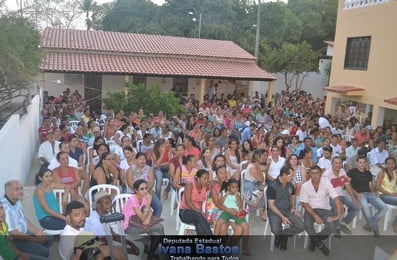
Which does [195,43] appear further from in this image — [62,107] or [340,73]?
[62,107]

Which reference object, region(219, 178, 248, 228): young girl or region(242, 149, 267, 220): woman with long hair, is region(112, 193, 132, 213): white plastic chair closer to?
region(219, 178, 248, 228): young girl

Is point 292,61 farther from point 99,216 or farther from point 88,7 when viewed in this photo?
point 88,7

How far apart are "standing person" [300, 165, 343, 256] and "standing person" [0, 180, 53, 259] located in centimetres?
324

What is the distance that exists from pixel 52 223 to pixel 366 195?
4506 mm

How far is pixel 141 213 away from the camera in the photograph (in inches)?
194

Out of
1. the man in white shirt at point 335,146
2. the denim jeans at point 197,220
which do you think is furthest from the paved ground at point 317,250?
the man in white shirt at point 335,146

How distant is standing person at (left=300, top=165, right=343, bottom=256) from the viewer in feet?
17.9

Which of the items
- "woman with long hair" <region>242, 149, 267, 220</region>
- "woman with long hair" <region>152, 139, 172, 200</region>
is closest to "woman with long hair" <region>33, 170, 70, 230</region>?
"woman with long hair" <region>152, 139, 172, 200</region>

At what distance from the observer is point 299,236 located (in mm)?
5715

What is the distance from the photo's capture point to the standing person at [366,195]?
6.16m

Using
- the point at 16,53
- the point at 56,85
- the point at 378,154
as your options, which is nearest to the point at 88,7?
the point at 56,85

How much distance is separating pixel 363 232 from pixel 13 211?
15.8 ft

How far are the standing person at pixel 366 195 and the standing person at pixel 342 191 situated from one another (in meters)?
0.12

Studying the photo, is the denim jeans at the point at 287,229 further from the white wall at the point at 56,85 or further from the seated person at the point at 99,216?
the white wall at the point at 56,85
